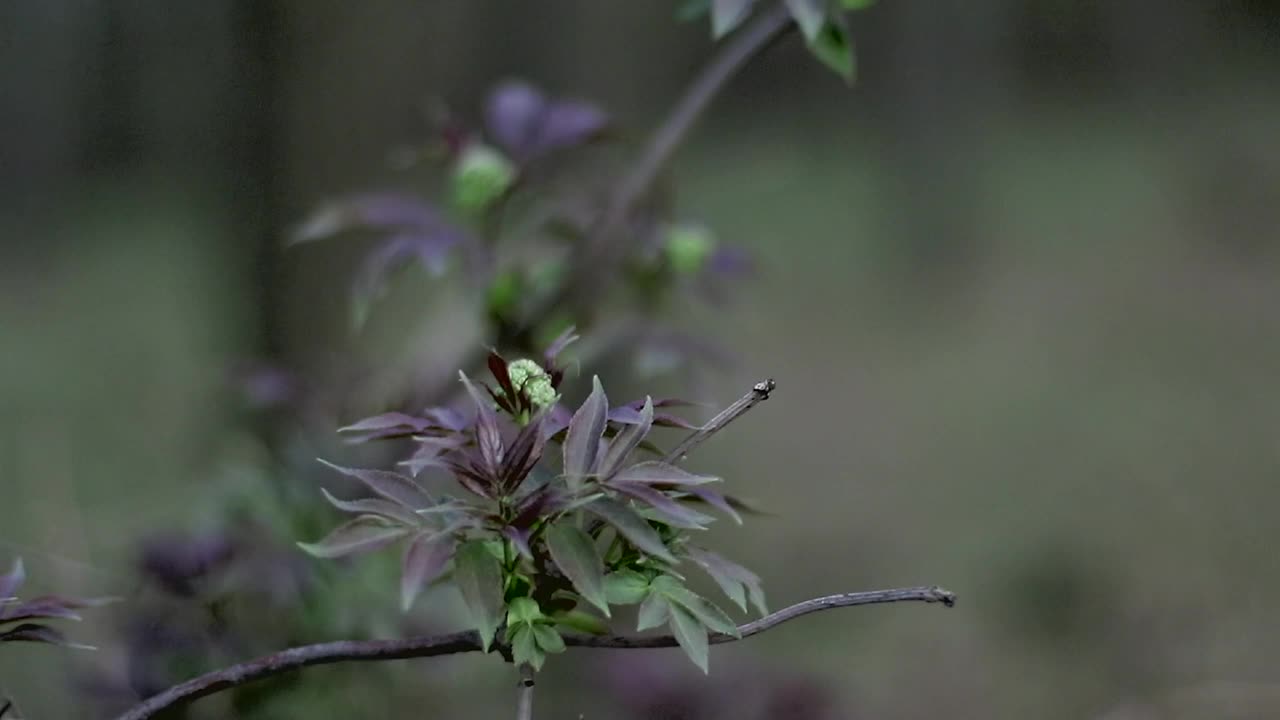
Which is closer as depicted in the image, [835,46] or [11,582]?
[11,582]

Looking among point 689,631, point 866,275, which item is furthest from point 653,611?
point 866,275

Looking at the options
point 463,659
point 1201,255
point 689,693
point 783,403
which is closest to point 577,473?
point 689,693

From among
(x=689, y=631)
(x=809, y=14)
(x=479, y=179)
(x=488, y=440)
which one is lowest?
(x=689, y=631)

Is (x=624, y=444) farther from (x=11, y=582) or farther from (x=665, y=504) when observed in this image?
(x=11, y=582)

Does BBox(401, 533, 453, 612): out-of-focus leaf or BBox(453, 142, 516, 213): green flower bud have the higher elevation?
BBox(453, 142, 516, 213): green flower bud

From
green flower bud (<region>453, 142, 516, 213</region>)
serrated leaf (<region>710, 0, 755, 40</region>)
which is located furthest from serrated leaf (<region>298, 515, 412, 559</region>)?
green flower bud (<region>453, 142, 516, 213</region>)

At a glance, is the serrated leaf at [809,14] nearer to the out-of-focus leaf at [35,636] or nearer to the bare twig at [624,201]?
the bare twig at [624,201]

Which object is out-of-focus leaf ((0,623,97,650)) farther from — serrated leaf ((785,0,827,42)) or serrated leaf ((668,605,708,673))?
serrated leaf ((785,0,827,42))
